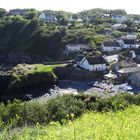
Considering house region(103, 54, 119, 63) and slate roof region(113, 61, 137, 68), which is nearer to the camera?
slate roof region(113, 61, 137, 68)

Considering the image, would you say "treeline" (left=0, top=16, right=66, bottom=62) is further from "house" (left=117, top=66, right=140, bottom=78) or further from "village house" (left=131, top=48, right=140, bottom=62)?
"house" (left=117, top=66, right=140, bottom=78)

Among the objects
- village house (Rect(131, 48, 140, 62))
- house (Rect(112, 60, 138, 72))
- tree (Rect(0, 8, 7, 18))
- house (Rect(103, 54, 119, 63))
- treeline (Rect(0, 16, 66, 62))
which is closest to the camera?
house (Rect(112, 60, 138, 72))

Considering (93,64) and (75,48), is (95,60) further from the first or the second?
(75,48)

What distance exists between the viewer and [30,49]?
63.2m

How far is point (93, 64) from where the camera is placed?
1928 inches

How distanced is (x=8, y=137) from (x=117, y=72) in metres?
39.3

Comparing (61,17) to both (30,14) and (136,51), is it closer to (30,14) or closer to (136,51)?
(30,14)

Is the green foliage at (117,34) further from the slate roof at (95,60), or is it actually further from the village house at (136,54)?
the slate roof at (95,60)

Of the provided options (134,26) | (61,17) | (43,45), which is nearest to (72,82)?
(43,45)

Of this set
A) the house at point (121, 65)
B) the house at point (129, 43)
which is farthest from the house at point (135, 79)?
the house at point (129, 43)

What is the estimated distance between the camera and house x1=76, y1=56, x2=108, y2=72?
48844 mm

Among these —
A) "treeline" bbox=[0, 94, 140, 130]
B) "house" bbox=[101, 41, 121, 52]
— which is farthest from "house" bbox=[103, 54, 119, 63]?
"treeline" bbox=[0, 94, 140, 130]

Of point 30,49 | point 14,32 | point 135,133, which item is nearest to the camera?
point 135,133

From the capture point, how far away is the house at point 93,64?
4884 cm
